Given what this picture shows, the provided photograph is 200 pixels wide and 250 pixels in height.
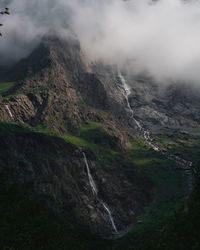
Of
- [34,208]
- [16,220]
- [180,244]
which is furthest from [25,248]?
[180,244]

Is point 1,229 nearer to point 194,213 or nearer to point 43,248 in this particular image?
point 43,248

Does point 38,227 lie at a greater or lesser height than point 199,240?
lesser

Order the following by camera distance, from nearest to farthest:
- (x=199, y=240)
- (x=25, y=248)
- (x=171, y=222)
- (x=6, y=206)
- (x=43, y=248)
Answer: (x=199, y=240) → (x=171, y=222) → (x=25, y=248) → (x=43, y=248) → (x=6, y=206)

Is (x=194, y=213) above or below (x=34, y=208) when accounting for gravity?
above

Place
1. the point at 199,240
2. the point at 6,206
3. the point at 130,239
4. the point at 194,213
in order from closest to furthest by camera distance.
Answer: the point at 199,240
the point at 194,213
the point at 6,206
the point at 130,239

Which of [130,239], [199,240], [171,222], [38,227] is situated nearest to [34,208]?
[38,227]

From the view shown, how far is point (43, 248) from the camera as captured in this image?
6412cm

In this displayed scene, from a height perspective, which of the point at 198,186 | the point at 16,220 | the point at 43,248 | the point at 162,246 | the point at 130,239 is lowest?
the point at 130,239

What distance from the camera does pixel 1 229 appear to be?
57.2 meters

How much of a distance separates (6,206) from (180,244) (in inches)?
2201

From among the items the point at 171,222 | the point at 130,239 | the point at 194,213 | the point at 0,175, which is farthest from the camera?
the point at 130,239

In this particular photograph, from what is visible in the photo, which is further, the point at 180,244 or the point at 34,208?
the point at 34,208

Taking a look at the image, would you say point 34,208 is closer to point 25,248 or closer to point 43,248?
point 43,248

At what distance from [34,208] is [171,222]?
6034 cm
